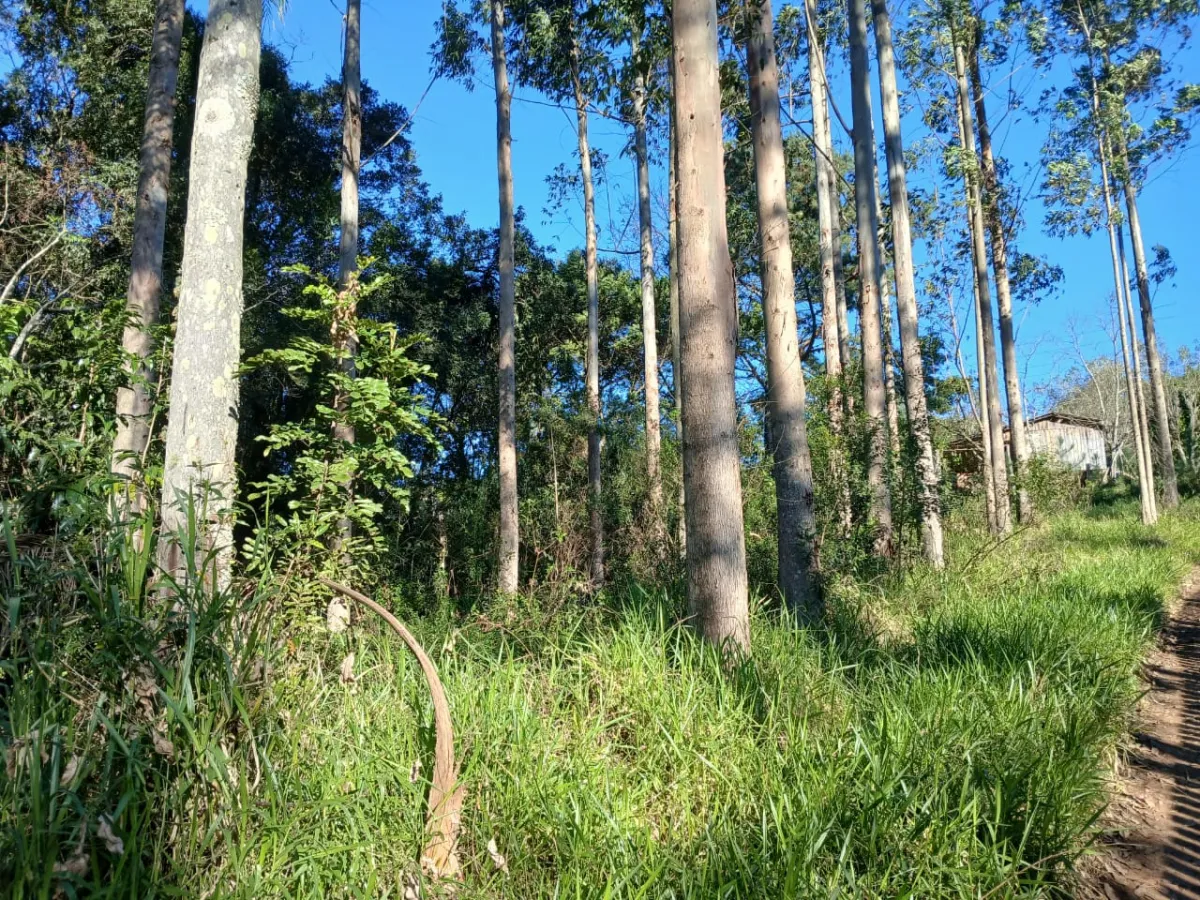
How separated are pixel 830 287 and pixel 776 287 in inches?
287

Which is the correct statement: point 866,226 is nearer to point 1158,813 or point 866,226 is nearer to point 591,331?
point 591,331

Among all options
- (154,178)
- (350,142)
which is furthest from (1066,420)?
(154,178)

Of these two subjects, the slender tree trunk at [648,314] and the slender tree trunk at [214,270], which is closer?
the slender tree trunk at [214,270]

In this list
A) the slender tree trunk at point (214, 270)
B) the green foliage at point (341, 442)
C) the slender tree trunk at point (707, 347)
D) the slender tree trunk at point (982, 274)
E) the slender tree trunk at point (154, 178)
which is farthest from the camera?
the slender tree trunk at point (982, 274)

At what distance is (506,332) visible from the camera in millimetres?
12438

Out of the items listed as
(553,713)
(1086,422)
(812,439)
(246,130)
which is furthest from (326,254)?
(1086,422)

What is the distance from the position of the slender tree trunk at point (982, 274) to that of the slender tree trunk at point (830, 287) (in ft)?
11.2

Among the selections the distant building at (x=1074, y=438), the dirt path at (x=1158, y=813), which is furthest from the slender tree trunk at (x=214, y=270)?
the distant building at (x=1074, y=438)

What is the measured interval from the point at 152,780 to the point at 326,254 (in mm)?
15792

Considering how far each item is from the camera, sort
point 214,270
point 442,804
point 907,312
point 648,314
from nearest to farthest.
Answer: point 442,804
point 214,270
point 907,312
point 648,314

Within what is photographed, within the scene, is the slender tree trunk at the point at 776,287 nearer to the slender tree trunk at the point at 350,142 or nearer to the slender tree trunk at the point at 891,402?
the slender tree trunk at the point at 891,402

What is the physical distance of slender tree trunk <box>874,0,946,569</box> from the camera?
31.2ft

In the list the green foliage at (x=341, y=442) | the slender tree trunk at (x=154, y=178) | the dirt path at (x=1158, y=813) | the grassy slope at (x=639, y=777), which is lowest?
the dirt path at (x=1158, y=813)

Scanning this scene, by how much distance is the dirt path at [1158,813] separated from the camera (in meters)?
2.94
